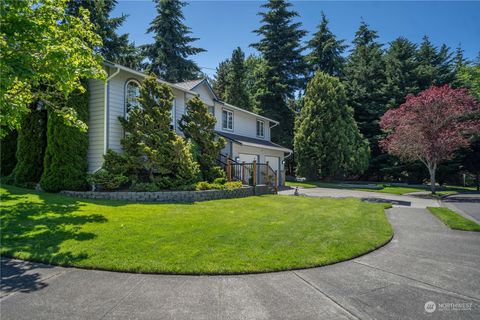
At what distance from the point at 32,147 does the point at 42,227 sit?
7431 millimetres

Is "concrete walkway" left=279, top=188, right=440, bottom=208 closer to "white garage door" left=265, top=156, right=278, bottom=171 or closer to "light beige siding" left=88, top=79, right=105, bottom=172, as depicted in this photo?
"white garage door" left=265, top=156, right=278, bottom=171

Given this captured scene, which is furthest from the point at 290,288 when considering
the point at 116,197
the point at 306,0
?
the point at 306,0

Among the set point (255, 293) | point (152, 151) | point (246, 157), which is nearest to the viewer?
point (255, 293)

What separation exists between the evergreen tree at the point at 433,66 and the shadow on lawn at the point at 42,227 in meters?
33.2

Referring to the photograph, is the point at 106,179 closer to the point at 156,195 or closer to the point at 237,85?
the point at 156,195

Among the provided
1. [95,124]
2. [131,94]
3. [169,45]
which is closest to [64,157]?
[95,124]

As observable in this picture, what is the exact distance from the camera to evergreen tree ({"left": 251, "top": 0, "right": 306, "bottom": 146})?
33656 mm

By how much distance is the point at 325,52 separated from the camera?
34.3 m

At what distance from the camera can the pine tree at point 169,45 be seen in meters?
31.7

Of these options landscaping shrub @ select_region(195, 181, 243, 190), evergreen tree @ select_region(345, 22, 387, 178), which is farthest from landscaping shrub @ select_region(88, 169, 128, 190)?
evergreen tree @ select_region(345, 22, 387, 178)

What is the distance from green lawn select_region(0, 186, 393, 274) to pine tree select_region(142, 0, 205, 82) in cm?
2598

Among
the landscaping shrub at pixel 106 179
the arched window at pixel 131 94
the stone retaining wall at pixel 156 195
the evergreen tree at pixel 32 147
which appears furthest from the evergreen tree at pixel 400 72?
the evergreen tree at pixel 32 147

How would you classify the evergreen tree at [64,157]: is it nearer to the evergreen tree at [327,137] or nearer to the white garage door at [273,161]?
the white garage door at [273,161]

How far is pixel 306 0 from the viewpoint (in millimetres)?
13445
